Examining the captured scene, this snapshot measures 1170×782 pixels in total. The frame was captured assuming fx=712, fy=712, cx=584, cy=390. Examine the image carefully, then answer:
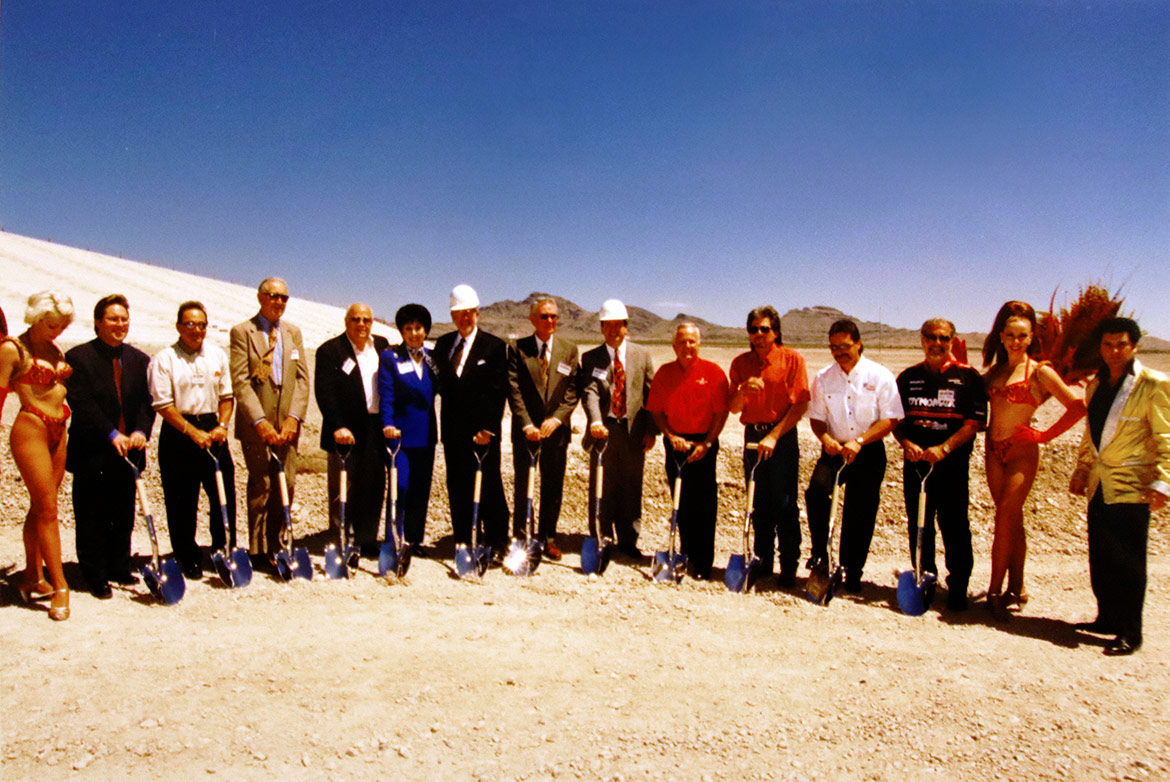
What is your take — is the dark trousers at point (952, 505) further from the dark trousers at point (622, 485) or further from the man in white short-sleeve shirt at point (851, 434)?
the dark trousers at point (622, 485)

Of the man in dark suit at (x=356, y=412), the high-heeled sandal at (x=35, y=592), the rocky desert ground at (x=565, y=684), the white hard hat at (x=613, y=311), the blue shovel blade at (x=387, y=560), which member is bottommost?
the rocky desert ground at (x=565, y=684)

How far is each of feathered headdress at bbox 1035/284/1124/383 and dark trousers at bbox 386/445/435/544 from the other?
4.76 m

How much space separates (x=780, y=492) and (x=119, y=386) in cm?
490

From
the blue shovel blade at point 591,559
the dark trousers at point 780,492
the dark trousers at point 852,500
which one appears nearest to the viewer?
the dark trousers at point 852,500

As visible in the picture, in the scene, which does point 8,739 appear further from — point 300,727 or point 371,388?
point 371,388

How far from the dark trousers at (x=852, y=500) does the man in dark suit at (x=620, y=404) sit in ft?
4.72

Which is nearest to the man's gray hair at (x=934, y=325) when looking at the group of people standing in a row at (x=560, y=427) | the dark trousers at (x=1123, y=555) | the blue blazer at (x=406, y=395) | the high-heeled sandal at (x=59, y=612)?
the group of people standing in a row at (x=560, y=427)

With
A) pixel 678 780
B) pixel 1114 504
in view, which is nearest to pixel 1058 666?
pixel 1114 504

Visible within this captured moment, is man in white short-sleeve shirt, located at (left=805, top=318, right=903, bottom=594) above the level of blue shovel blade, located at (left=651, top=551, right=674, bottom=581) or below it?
above

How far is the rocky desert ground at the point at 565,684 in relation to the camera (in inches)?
136

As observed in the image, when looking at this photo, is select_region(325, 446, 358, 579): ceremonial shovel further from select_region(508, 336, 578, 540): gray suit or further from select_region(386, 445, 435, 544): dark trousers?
select_region(508, 336, 578, 540): gray suit

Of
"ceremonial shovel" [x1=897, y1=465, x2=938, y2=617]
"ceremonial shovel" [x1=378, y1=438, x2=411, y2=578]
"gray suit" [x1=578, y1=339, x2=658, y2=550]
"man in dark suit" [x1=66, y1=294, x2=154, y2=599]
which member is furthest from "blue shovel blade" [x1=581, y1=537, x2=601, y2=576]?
"man in dark suit" [x1=66, y1=294, x2=154, y2=599]

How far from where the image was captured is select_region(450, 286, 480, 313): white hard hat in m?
5.83

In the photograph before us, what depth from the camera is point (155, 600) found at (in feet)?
16.8
